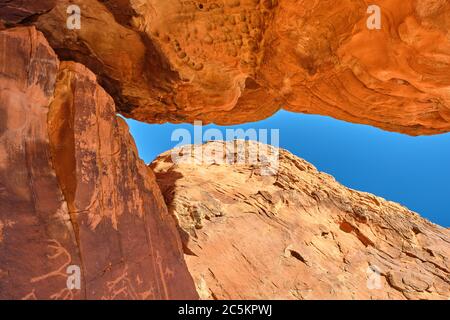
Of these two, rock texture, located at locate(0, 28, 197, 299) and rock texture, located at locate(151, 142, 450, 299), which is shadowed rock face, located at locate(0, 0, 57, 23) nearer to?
rock texture, located at locate(0, 28, 197, 299)

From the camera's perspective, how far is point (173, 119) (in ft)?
25.9

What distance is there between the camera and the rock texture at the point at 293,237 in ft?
25.7

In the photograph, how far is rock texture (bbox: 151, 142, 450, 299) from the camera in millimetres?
7824

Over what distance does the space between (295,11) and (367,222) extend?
8769 mm

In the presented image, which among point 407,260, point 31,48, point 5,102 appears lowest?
point 407,260

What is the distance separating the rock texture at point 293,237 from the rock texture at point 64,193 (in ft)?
8.85

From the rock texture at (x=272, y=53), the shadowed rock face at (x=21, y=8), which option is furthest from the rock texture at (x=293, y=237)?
the shadowed rock face at (x=21, y=8)

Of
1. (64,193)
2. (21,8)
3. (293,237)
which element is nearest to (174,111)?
(21,8)

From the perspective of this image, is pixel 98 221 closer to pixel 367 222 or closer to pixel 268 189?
pixel 268 189

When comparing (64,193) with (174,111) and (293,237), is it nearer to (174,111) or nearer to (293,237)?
(174,111)

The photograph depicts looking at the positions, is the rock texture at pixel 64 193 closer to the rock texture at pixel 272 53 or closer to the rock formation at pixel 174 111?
the rock formation at pixel 174 111

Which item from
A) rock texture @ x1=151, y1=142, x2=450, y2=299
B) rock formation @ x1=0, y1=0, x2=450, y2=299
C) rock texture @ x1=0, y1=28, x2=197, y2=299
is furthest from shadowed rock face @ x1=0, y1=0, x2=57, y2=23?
rock texture @ x1=151, y1=142, x2=450, y2=299

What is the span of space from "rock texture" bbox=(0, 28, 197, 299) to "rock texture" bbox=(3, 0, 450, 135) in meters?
1.26
